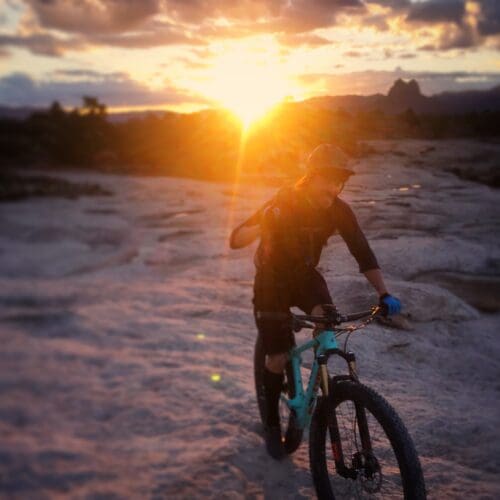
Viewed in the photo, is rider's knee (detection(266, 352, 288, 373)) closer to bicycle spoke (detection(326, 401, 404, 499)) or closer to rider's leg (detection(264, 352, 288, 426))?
rider's leg (detection(264, 352, 288, 426))

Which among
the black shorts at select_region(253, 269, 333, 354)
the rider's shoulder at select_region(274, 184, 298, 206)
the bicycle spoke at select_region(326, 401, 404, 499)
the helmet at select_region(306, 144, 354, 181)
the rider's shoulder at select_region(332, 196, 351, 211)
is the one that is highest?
the helmet at select_region(306, 144, 354, 181)

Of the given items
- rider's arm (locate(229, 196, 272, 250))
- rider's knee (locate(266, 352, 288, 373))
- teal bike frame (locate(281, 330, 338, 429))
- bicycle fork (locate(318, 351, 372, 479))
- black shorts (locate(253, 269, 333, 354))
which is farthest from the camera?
rider's knee (locate(266, 352, 288, 373))

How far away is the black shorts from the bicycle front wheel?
2.03 feet

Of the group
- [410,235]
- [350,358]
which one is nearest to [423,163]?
[410,235]

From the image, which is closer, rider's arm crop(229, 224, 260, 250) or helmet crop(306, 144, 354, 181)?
helmet crop(306, 144, 354, 181)

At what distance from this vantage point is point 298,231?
315 cm

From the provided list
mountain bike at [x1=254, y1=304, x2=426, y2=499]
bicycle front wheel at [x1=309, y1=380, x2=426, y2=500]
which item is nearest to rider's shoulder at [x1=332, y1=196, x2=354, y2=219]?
mountain bike at [x1=254, y1=304, x2=426, y2=499]

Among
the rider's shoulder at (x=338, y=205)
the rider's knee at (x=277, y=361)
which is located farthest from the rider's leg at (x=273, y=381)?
the rider's shoulder at (x=338, y=205)

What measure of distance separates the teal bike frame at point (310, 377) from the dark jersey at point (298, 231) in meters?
0.52

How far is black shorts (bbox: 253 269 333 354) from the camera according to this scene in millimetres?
3414

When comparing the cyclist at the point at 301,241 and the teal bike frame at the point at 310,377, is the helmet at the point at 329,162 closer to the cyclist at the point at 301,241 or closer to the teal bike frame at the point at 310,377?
the cyclist at the point at 301,241

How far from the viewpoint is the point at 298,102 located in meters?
3.72

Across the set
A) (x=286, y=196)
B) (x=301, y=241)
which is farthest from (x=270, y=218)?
(x=301, y=241)

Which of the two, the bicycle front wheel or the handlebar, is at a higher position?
the handlebar
